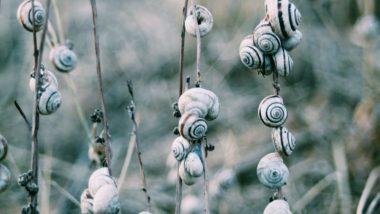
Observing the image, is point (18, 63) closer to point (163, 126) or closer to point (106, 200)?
point (163, 126)

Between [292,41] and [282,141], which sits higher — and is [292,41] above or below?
above

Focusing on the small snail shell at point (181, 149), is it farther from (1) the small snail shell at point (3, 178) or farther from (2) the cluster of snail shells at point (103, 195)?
(1) the small snail shell at point (3, 178)

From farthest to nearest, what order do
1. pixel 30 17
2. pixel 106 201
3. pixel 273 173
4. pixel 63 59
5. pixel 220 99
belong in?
pixel 220 99 < pixel 63 59 < pixel 30 17 < pixel 273 173 < pixel 106 201

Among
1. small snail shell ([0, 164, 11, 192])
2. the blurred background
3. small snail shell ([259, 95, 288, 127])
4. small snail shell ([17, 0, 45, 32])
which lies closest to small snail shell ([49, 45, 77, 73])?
small snail shell ([17, 0, 45, 32])

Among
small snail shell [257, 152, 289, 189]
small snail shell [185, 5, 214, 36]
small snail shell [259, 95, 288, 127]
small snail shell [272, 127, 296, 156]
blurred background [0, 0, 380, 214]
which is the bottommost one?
small snail shell [257, 152, 289, 189]

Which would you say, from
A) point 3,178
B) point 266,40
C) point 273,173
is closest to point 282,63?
point 266,40

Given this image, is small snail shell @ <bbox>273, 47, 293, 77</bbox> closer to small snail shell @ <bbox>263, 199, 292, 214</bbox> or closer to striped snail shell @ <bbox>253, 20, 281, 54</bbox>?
striped snail shell @ <bbox>253, 20, 281, 54</bbox>

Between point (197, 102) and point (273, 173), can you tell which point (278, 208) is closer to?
point (273, 173)
